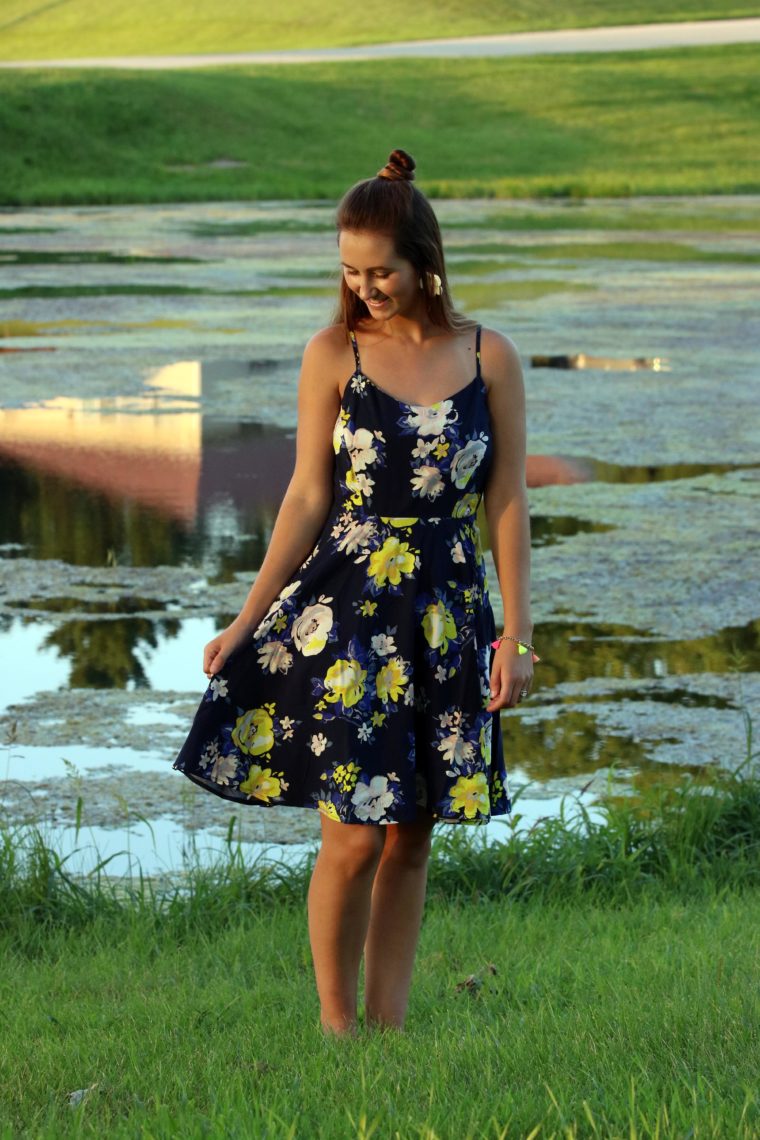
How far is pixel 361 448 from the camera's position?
3582mm

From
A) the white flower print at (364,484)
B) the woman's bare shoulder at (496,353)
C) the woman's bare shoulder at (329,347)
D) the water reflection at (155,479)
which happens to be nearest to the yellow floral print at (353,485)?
the white flower print at (364,484)

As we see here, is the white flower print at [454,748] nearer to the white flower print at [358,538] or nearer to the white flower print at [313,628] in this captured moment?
the white flower print at [313,628]

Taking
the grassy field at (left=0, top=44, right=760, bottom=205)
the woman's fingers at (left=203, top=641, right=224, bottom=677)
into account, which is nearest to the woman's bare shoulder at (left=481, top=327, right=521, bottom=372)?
the woman's fingers at (left=203, top=641, right=224, bottom=677)

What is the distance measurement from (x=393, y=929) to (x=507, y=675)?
552 mm

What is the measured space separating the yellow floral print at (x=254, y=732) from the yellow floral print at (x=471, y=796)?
364 millimetres

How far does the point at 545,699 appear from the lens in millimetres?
6680

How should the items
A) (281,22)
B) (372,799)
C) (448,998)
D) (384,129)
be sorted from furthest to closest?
(281,22) → (384,129) → (448,998) → (372,799)

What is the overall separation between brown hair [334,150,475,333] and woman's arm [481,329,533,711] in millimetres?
112

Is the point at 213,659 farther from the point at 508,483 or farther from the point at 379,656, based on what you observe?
the point at 508,483

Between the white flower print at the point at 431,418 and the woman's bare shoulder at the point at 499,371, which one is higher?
the woman's bare shoulder at the point at 499,371

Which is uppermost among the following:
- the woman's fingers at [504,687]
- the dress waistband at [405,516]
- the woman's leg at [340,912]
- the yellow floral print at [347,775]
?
the dress waistband at [405,516]

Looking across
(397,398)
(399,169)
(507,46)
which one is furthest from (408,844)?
(507,46)

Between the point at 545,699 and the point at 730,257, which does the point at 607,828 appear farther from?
the point at 730,257

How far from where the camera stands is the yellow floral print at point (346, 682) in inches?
137
